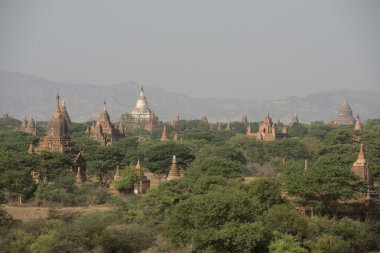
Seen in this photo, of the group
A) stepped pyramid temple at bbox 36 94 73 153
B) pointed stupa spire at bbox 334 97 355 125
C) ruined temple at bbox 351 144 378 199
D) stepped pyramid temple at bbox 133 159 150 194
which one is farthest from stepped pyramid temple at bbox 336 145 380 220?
pointed stupa spire at bbox 334 97 355 125

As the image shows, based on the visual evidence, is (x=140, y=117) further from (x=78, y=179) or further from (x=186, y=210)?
(x=186, y=210)

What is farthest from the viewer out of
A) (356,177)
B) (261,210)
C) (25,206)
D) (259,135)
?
(259,135)

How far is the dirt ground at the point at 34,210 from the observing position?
145 feet

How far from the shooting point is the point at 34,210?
46938mm

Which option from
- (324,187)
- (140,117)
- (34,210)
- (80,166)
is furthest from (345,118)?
(324,187)

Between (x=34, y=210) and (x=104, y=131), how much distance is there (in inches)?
2252

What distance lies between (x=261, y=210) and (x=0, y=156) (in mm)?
19397

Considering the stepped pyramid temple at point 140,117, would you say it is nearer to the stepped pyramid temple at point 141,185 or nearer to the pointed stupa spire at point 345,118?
the pointed stupa spire at point 345,118

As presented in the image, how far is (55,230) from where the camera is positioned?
35.8 metres

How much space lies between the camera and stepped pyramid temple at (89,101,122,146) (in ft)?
311

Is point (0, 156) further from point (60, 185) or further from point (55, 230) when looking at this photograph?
point (55, 230)

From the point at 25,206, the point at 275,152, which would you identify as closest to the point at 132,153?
the point at 275,152

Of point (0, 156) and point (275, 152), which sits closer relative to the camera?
point (0, 156)

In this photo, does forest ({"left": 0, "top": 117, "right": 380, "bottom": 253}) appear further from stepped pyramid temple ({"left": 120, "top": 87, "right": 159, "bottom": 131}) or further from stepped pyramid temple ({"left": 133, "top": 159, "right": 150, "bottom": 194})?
stepped pyramid temple ({"left": 120, "top": 87, "right": 159, "bottom": 131})
